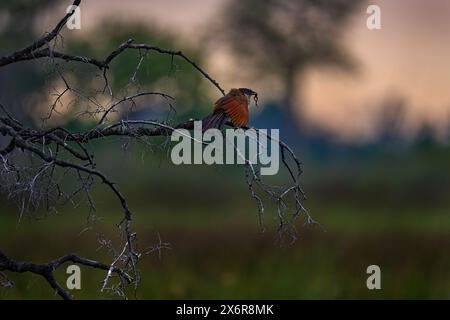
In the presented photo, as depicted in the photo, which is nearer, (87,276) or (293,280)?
(87,276)

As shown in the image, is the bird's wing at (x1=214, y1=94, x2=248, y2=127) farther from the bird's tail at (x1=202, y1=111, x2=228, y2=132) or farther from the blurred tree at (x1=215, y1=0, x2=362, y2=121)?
the blurred tree at (x1=215, y1=0, x2=362, y2=121)

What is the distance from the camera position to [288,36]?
3800 cm

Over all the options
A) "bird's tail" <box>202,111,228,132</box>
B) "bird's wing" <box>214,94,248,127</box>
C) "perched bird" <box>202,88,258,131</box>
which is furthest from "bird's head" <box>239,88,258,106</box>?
"bird's tail" <box>202,111,228,132</box>

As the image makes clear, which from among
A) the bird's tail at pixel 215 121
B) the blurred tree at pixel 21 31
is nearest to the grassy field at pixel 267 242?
the bird's tail at pixel 215 121

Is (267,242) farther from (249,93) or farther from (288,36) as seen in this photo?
(288,36)

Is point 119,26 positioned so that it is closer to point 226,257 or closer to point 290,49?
point 290,49

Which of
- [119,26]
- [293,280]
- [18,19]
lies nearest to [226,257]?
[293,280]

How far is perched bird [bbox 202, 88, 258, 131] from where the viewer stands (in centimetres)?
588

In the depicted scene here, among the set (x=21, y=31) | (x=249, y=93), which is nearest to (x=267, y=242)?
(x=249, y=93)

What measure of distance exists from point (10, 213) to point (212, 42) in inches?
708

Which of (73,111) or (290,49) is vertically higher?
(290,49)

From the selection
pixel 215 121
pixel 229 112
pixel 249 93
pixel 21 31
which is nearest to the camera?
pixel 215 121

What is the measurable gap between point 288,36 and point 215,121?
32538 mm
